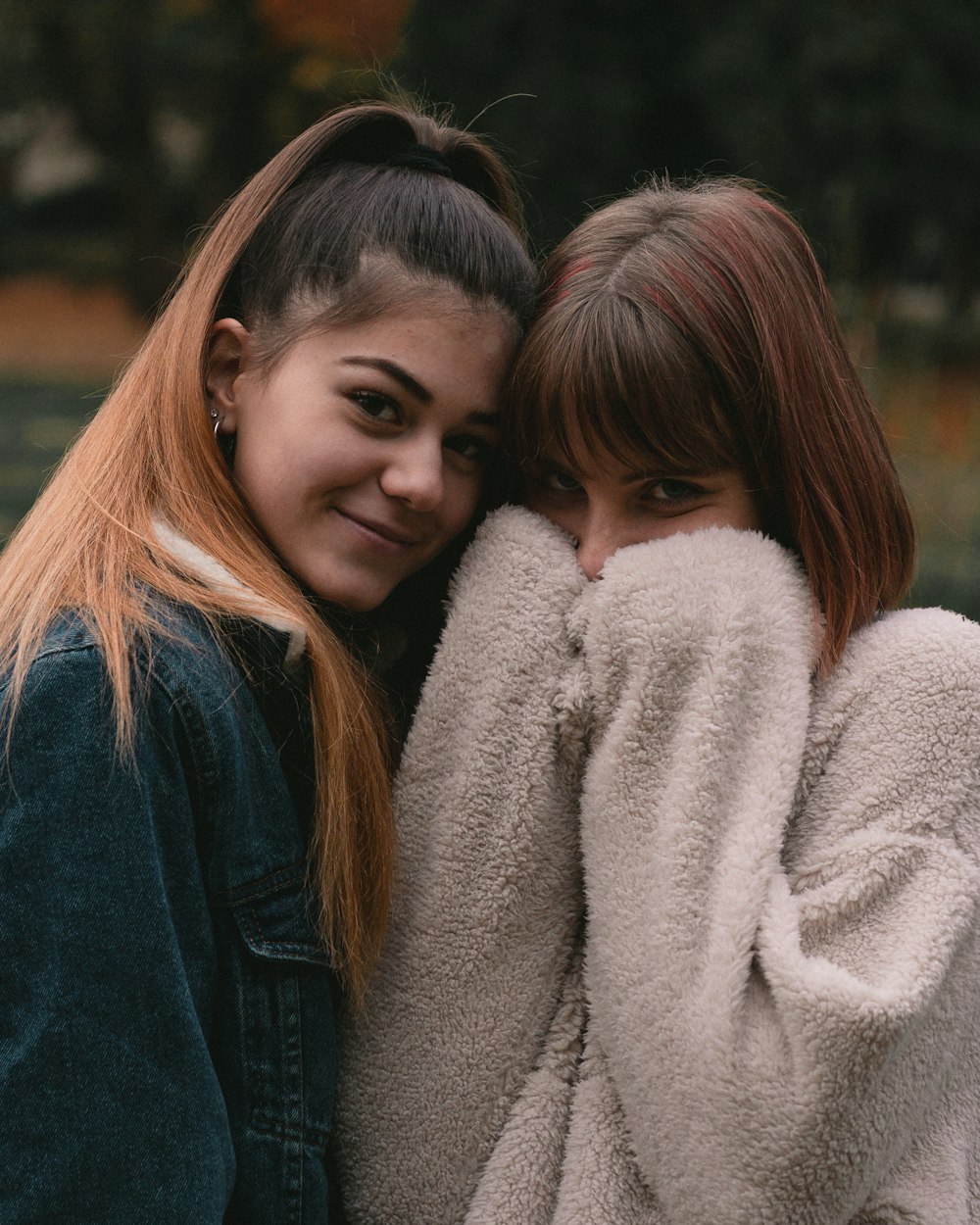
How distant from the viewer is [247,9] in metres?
6.82

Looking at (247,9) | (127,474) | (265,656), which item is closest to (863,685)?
(265,656)

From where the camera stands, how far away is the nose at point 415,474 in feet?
4.80

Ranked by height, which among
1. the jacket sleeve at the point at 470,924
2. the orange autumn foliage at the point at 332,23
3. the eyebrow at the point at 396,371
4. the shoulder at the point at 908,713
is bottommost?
the jacket sleeve at the point at 470,924

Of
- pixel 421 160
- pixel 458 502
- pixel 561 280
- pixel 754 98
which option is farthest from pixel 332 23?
pixel 458 502

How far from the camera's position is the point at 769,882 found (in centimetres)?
121

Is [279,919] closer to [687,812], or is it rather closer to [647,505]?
[687,812]

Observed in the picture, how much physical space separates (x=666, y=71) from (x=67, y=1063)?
7805 mm

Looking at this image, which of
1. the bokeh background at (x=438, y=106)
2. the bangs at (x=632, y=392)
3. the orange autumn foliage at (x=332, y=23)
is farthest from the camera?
the orange autumn foliage at (x=332, y=23)

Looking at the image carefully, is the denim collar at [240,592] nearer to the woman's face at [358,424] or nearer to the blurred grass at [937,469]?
the woman's face at [358,424]

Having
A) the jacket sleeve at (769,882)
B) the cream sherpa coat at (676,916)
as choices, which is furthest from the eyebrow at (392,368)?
the jacket sleeve at (769,882)

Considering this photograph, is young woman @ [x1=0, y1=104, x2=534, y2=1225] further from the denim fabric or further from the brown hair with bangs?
the brown hair with bangs

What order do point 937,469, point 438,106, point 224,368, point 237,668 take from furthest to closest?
point 438,106
point 937,469
point 224,368
point 237,668

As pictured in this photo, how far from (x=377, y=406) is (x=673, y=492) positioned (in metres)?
0.38

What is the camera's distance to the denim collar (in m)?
1.30
